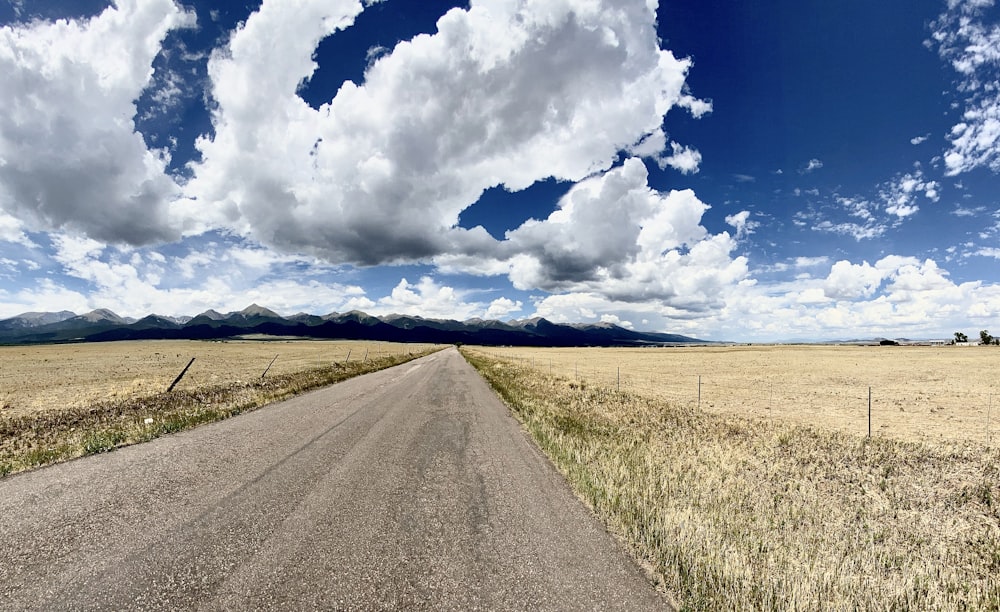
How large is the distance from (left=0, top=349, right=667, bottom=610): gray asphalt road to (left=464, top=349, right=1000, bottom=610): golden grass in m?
0.85

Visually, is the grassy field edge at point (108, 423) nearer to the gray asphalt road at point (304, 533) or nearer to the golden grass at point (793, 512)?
the gray asphalt road at point (304, 533)

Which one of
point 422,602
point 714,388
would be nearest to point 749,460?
point 422,602

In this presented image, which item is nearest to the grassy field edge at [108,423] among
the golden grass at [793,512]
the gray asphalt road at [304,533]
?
the gray asphalt road at [304,533]

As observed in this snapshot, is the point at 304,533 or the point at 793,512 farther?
the point at 793,512

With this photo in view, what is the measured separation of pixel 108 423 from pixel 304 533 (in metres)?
12.3

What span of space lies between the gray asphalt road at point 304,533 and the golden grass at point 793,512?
85cm

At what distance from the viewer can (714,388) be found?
36.5 metres

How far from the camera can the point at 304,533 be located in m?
5.86

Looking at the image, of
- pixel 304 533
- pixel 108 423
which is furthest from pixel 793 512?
pixel 108 423

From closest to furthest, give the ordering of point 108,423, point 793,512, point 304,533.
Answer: point 304,533
point 793,512
point 108,423

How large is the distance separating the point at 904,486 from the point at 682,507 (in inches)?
278

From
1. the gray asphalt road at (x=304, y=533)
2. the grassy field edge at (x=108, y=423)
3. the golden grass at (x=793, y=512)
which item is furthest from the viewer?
the grassy field edge at (x=108, y=423)

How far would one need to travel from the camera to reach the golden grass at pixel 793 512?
5.16 m

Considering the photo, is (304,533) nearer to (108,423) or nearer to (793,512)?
(793,512)
